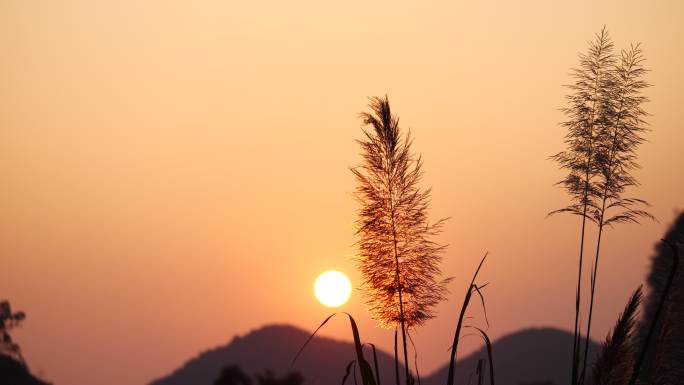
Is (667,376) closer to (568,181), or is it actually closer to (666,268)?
(666,268)

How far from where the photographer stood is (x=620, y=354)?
17.3 ft

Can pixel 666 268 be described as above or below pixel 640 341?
above

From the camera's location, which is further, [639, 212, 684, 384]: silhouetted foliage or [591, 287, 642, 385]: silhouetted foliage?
[639, 212, 684, 384]: silhouetted foliage

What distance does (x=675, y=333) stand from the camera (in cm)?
584

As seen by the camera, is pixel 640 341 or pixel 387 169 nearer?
pixel 640 341

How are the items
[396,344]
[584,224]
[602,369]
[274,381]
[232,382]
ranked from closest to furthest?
[602,369], [396,344], [584,224], [232,382], [274,381]

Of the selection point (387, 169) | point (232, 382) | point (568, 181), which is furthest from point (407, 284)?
point (232, 382)

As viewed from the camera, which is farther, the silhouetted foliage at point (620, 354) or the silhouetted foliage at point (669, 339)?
the silhouetted foliage at point (669, 339)

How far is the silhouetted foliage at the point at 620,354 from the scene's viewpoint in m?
5.23

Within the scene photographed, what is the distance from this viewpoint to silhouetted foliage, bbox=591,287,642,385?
523cm

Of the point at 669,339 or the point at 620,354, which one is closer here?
the point at 620,354

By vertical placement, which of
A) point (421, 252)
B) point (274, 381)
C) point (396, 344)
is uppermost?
point (421, 252)

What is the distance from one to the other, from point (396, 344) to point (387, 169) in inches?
49.9

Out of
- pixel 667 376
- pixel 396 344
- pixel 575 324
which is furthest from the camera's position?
pixel 575 324
